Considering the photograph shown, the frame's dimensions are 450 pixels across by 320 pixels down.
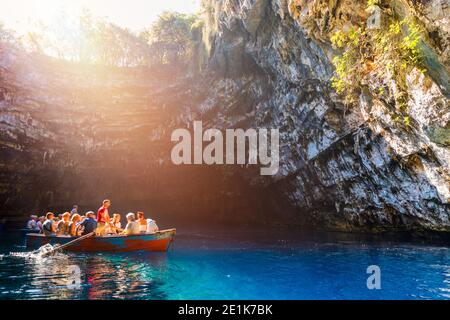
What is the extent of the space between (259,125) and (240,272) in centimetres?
1432

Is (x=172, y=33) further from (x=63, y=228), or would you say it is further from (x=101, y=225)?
(x=101, y=225)

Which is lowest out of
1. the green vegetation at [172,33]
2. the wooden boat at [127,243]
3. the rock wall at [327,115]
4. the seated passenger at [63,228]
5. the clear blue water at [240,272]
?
the clear blue water at [240,272]

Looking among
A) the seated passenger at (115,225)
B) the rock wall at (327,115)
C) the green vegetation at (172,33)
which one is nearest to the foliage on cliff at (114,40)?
the green vegetation at (172,33)

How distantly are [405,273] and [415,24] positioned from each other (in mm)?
7825

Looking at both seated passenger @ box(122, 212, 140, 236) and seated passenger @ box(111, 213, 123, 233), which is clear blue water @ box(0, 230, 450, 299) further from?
seated passenger @ box(111, 213, 123, 233)

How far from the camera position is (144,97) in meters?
27.0

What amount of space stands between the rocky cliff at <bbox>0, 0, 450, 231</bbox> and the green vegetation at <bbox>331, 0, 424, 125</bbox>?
13 centimetres

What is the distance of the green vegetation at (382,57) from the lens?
11203mm

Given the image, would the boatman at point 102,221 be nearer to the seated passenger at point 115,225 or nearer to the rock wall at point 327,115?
the seated passenger at point 115,225

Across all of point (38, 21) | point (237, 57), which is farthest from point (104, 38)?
point (237, 57)

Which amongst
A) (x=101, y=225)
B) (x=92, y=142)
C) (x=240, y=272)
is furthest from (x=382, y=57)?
(x=92, y=142)

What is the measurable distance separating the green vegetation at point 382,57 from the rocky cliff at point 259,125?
0.13 meters

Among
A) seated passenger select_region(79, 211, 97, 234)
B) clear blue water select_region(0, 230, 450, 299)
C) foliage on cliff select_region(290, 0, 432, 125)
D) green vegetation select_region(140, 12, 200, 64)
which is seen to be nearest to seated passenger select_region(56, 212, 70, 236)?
Answer: seated passenger select_region(79, 211, 97, 234)

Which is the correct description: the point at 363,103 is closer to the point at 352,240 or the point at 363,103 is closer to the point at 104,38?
the point at 352,240
